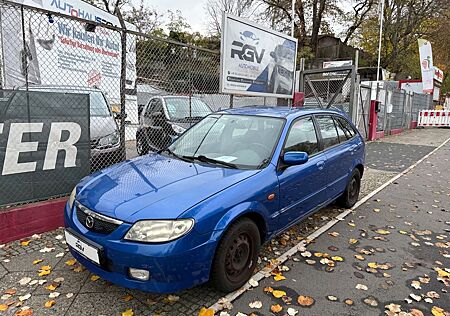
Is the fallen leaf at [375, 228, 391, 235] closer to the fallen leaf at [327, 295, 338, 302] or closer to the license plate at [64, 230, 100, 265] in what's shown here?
the fallen leaf at [327, 295, 338, 302]

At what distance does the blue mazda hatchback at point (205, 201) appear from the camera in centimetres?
250

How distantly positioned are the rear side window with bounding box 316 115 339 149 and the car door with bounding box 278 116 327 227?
21 cm

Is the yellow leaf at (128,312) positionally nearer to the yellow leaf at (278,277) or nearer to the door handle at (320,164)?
the yellow leaf at (278,277)

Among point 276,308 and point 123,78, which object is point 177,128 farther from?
point 276,308

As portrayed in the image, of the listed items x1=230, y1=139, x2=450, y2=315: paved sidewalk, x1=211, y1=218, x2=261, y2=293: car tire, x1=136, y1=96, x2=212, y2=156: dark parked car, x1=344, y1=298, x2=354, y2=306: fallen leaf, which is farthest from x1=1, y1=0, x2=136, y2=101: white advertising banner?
x1=344, y1=298, x2=354, y2=306: fallen leaf

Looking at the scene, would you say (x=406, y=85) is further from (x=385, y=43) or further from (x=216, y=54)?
(x=216, y=54)

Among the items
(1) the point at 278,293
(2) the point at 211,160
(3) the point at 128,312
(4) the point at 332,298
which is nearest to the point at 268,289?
(1) the point at 278,293

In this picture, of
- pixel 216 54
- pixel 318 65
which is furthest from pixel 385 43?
pixel 216 54

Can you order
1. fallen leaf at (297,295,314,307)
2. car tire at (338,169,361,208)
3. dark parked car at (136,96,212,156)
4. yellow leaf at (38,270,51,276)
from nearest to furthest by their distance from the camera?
fallen leaf at (297,295,314,307)
yellow leaf at (38,270,51,276)
car tire at (338,169,361,208)
dark parked car at (136,96,212,156)

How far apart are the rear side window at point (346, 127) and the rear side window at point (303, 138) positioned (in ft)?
3.44

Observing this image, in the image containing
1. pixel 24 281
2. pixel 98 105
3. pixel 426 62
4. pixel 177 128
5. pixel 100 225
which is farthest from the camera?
pixel 426 62

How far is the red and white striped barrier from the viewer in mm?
20672

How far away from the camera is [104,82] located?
1098 centimetres

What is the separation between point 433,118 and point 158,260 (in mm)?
23036
